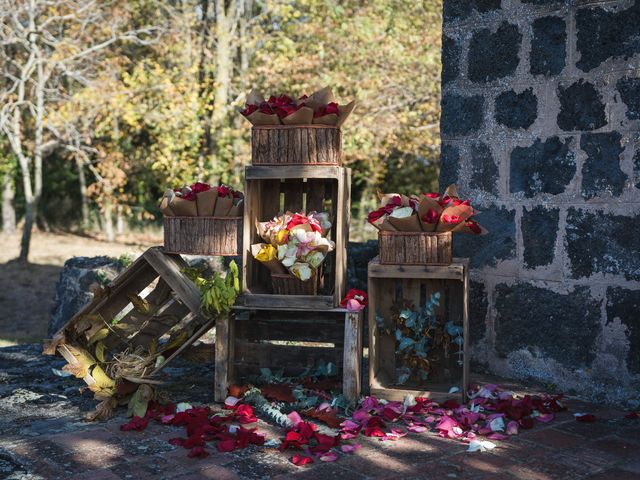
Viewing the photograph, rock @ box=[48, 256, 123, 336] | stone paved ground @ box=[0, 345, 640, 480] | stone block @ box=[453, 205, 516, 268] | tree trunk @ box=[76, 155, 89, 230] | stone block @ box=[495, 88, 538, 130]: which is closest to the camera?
stone paved ground @ box=[0, 345, 640, 480]

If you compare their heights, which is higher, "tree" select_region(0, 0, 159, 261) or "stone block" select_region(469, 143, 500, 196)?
"tree" select_region(0, 0, 159, 261)

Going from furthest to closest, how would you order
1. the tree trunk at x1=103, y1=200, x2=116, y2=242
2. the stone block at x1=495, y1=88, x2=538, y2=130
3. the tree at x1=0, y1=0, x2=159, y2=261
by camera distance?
1. the tree trunk at x1=103, y1=200, x2=116, y2=242
2. the tree at x1=0, y1=0, x2=159, y2=261
3. the stone block at x1=495, y1=88, x2=538, y2=130

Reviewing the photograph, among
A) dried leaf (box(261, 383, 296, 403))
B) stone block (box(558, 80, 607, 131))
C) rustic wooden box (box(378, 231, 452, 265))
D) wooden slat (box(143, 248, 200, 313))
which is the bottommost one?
dried leaf (box(261, 383, 296, 403))

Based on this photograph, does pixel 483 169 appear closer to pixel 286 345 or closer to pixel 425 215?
pixel 425 215

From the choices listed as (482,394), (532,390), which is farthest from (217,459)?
(532,390)

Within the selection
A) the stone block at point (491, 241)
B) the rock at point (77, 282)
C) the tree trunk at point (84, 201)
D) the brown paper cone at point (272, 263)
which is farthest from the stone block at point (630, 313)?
the tree trunk at point (84, 201)

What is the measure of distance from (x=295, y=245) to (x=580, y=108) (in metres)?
1.56

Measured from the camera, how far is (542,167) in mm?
4105

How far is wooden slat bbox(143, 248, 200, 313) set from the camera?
153 inches

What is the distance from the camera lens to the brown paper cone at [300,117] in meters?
3.75

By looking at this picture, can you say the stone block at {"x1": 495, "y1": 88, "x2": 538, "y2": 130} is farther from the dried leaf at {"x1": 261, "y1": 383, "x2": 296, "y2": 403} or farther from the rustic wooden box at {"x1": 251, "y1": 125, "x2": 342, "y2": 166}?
the dried leaf at {"x1": 261, "y1": 383, "x2": 296, "y2": 403}

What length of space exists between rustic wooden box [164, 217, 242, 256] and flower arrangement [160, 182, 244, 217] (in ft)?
0.12

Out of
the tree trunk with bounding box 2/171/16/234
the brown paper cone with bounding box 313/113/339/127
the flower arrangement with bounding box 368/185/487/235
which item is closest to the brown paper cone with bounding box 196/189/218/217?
the brown paper cone with bounding box 313/113/339/127

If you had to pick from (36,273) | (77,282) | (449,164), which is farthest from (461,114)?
A: (36,273)
